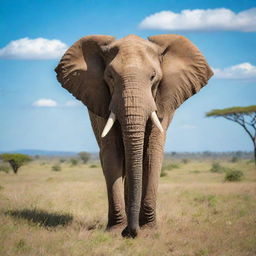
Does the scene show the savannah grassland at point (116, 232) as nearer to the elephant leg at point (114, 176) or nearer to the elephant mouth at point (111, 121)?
the elephant leg at point (114, 176)

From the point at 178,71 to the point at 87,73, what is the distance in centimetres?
149

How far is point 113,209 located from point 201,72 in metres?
2.75

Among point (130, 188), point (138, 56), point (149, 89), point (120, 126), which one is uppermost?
point (138, 56)

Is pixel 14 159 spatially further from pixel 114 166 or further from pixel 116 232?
pixel 114 166

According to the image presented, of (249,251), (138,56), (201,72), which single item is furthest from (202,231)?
(138,56)

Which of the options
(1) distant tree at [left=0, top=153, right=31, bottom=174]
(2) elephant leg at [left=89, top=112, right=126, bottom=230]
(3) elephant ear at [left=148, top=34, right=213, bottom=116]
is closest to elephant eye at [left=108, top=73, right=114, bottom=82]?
(2) elephant leg at [left=89, top=112, right=126, bottom=230]

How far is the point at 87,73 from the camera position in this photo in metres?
8.36

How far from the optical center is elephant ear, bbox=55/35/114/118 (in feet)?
26.8

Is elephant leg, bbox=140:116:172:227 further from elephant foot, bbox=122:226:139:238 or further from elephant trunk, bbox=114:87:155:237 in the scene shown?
elephant trunk, bbox=114:87:155:237

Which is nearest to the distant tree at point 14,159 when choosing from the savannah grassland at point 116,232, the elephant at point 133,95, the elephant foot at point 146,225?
the savannah grassland at point 116,232

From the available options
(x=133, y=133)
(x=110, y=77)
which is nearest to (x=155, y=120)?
(x=133, y=133)

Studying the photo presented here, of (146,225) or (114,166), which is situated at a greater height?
(114,166)

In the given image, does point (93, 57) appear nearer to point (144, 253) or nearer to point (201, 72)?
point (201, 72)

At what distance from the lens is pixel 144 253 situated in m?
7.03
